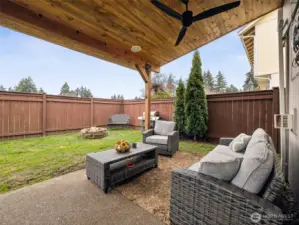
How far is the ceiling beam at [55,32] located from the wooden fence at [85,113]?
3204mm

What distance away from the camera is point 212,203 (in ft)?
3.67

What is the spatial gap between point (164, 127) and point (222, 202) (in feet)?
9.39

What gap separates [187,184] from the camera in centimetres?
129

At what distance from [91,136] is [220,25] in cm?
516

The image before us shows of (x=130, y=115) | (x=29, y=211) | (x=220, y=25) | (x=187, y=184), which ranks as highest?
(x=220, y=25)

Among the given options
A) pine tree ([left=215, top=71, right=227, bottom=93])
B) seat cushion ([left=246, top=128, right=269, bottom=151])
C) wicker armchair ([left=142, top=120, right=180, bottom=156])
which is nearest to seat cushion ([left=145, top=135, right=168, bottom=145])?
wicker armchair ([left=142, top=120, right=180, bottom=156])

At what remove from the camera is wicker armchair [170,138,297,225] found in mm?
896

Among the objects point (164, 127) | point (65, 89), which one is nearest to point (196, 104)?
point (164, 127)

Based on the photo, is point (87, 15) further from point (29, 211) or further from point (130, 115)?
point (130, 115)

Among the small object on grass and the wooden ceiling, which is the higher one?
the wooden ceiling

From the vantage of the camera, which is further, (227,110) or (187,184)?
(227,110)

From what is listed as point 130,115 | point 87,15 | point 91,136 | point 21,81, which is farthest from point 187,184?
point 21,81

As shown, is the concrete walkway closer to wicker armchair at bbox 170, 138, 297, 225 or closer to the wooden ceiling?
wicker armchair at bbox 170, 138, 297, 225

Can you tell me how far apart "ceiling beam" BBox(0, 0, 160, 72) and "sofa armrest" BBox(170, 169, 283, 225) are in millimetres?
3144
